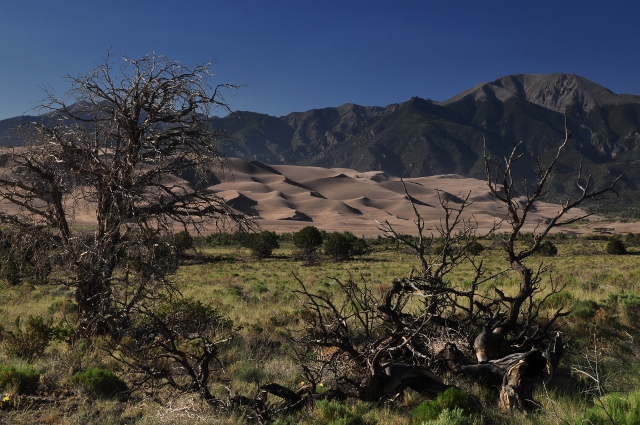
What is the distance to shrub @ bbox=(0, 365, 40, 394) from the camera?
4938mm

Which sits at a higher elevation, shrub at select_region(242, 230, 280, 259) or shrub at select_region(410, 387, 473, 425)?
shrub at select_region(410, 387, 473, 425)

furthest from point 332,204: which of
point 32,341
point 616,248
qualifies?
point 32,341

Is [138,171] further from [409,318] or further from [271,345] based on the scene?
[409,318]

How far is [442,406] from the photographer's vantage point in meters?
3.80

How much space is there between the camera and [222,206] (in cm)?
712

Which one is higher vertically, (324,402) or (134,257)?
(134,257)

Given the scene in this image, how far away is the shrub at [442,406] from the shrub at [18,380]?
4.22 m

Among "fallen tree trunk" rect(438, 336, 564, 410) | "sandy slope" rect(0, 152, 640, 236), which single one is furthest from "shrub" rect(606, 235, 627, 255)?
"fallen tree trunk" rect(438, 336, 564, 410)

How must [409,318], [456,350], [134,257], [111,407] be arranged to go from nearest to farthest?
[111,407] < [456,350] < [409,318] < [134,257]

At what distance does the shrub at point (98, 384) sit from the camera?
499cm

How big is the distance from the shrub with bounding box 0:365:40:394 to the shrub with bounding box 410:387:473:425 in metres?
4.22

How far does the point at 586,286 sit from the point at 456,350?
847cm

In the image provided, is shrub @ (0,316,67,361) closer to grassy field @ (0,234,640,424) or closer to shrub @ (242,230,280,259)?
grassy field @ (0,234,640,424)

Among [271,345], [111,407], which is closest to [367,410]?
Answer: [111,407]
